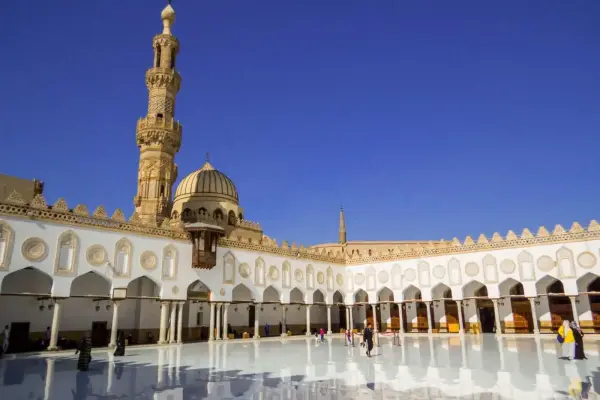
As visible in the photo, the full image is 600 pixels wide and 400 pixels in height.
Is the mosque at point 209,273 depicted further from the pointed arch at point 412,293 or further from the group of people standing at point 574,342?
the group of people standing at point 574,342

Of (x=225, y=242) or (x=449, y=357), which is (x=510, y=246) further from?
(x=225, y=242)

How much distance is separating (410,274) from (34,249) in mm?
23579

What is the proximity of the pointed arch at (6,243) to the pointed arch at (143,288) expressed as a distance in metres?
7.29

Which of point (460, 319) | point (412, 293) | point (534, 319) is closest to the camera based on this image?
point (534, 319)

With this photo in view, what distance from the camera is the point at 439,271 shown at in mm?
30938

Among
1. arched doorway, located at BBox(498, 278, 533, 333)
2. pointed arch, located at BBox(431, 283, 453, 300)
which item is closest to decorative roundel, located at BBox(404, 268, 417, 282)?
pointed arch, located at BBox(431, 283, 453, 300)

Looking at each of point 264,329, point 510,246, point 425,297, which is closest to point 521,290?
point 510,246

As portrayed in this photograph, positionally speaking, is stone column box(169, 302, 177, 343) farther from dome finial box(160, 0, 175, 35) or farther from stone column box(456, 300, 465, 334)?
dome finial box(160, 0, 175, 35)

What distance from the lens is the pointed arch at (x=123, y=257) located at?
21431mm

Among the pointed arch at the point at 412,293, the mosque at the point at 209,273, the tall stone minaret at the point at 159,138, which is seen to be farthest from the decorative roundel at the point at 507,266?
the tall stone minaret at the point at 159,138

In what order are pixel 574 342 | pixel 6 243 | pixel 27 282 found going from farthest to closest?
pixel 27 282 → pixel 6 243 → pixel 574 342

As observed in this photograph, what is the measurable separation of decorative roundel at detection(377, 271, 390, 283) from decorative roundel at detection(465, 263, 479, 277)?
5.93 m

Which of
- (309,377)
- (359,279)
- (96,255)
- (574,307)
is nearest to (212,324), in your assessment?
(96,255)

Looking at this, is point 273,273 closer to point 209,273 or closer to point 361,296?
point 209,273
